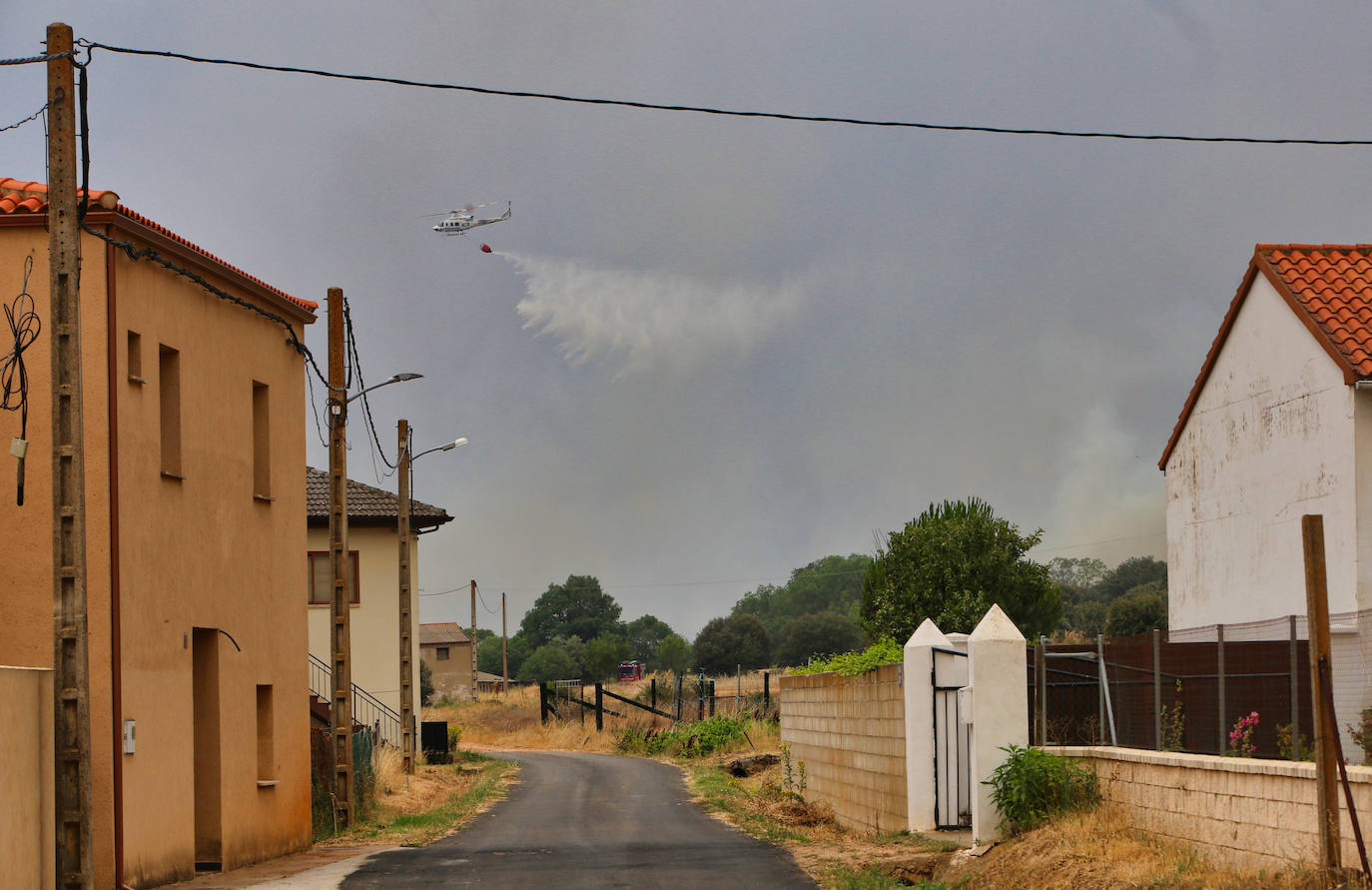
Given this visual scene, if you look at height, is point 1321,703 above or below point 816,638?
above

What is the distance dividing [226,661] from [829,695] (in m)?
9.49

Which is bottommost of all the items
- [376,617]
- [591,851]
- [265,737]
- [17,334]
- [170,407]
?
[591,851]

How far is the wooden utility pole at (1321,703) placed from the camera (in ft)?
32.9

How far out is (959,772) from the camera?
1728 cm

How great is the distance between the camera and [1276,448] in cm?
2272

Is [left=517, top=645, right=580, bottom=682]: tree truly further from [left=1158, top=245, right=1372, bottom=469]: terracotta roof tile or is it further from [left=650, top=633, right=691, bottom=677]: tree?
[left=1158, top=245, right=1372, bottom=469]: terracotta roof tile

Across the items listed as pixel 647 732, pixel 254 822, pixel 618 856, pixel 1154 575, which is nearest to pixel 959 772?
pixel 618 856

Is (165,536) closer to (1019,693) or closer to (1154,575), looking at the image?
(1019,693)

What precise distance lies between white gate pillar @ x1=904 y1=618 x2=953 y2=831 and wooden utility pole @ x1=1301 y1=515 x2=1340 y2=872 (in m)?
7.39

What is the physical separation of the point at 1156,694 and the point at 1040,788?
5.87 feet

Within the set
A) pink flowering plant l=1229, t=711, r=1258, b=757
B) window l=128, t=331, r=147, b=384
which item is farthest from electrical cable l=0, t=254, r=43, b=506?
pink flowering plant l=1229, t=711, r=1258, b=757

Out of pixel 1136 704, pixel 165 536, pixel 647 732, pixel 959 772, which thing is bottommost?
pixel 647 732

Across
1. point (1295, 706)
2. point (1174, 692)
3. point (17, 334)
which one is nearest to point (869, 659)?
point (1174, 692)

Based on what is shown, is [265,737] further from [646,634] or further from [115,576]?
[646,634]
